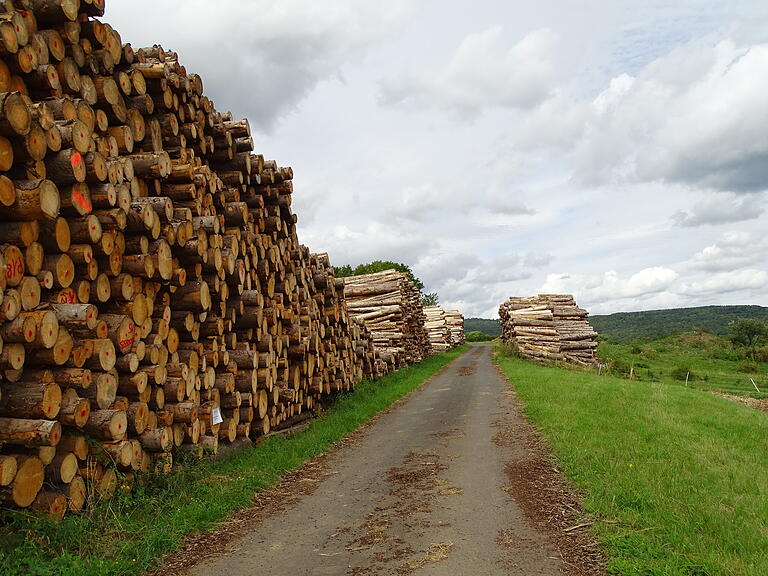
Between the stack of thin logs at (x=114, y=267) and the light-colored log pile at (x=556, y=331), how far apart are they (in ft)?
70.2

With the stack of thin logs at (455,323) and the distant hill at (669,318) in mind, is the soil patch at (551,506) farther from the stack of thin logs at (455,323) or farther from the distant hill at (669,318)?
the distant hill at (669,318)

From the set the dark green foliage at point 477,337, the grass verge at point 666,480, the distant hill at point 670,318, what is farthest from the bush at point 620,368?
the distant hill at point 670,318

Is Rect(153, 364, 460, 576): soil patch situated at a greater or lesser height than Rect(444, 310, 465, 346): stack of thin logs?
lesser

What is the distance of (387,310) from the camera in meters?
23.2

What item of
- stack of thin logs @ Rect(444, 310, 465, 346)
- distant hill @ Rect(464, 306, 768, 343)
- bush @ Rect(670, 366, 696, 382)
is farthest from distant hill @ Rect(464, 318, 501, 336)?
bush @ Rect(670, 366, 696, 382)

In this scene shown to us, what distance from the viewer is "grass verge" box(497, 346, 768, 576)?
436 cm

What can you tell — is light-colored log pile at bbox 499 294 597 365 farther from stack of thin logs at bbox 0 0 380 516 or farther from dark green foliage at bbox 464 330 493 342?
dark green foliage at bbox 464 330 493 342

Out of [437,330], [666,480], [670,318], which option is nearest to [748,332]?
[437,330]

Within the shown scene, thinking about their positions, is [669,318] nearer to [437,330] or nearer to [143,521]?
[437,330]

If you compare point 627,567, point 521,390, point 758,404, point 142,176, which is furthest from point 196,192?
point 758,404

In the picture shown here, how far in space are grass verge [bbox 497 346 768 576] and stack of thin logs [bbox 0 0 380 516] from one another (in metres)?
4.63

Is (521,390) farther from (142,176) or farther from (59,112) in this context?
(59,112)

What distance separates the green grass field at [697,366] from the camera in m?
26.3

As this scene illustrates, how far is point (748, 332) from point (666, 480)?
5125 cm
